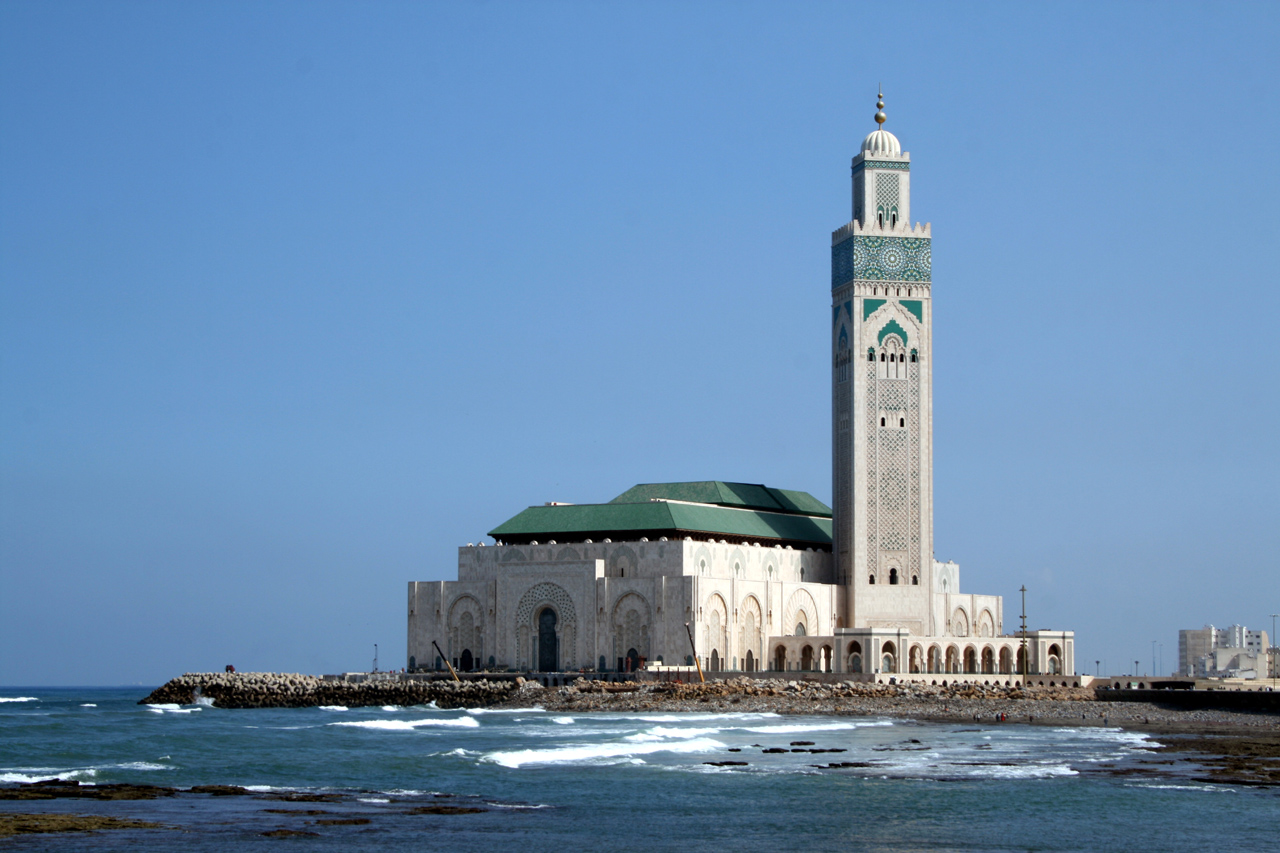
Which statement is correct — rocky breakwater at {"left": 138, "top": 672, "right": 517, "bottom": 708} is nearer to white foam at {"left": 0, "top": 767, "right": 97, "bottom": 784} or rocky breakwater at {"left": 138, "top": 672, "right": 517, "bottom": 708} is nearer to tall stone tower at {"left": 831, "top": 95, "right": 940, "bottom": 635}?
tall stone tower at {"left": 831, "top": 95, "right": 940, "bottom": 635}

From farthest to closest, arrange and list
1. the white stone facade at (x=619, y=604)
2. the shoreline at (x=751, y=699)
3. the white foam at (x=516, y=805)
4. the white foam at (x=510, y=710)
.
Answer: the white stone facade at (x=619, y=604)
the white foam at (x=510, y=710)
the shoreline at (x=751, y=699)
the white foam at (x=516, y=805)

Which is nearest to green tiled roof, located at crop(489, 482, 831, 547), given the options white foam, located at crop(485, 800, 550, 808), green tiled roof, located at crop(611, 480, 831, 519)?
green tiled roof, located at crop(611, 480, 831, 519)

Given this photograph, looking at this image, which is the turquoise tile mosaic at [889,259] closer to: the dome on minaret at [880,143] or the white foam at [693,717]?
the dome on minaret at [880,143]

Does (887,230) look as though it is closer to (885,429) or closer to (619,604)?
(885,429)

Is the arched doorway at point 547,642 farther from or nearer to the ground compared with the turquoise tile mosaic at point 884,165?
nearer to the ground

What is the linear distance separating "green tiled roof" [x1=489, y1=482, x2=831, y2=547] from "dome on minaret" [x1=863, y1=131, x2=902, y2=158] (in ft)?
58.2

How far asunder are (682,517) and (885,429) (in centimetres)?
1031

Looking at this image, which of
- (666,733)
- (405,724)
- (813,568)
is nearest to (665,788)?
(666,733)

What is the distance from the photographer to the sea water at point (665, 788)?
85.8ft

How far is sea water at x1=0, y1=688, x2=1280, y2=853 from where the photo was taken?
85.8 feet

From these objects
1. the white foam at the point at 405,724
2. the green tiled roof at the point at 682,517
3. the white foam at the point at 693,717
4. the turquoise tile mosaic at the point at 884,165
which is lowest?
the white foam at the point at 405,724

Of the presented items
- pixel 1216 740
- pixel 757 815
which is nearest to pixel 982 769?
pixel 757 815

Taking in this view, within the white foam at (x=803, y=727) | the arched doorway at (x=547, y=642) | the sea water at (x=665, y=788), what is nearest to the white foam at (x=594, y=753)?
the sea water at (x=665, y=788)

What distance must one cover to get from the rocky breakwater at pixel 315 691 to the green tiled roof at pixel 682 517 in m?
9.35
